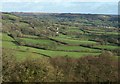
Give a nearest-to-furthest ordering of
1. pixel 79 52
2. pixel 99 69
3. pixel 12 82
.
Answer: pixel 12 82 < pixel 99 69 < pixel 79 52

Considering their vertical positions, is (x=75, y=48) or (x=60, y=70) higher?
(x=75, y=48)

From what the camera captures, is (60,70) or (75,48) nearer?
(60,70)

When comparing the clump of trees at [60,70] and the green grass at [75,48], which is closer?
the clump of trees at [60,70]

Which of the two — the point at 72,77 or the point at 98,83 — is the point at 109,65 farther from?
Result: the point at 72,77

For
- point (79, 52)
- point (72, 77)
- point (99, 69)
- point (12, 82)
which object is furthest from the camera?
point (79, 52)

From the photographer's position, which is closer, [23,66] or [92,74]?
[23,66]

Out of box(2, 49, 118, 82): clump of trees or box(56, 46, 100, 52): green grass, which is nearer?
A: box(2, 49, 118, 82): clump of trees

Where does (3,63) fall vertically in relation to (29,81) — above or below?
above

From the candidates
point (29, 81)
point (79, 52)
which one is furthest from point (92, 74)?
point (79, 52)
